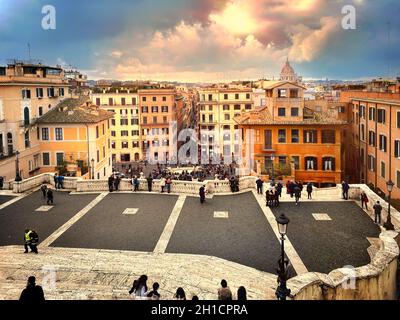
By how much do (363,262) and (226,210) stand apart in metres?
9.69

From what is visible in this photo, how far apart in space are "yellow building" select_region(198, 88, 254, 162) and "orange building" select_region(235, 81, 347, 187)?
127 feet

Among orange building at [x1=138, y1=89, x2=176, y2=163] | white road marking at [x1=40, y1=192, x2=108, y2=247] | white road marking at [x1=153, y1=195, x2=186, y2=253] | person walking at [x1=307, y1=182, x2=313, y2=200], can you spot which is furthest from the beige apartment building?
orange building at [x1=138, y1=89, x2=176, y2=163]

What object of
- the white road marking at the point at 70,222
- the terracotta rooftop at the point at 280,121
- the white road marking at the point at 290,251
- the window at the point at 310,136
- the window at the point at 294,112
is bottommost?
the white road marking at the point at 290,251

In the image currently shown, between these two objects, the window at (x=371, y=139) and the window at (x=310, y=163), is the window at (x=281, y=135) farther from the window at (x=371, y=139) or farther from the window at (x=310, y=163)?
the window at (x=371, y=139)

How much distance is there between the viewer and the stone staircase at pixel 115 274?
46.6 ft

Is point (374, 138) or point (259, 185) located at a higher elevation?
point (374, 138)

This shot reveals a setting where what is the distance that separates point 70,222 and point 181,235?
21.6 ft

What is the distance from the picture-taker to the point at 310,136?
47.5 meters

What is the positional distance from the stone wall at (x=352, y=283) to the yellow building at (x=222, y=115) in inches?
2787

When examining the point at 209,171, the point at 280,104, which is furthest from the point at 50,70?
the point at 280,104

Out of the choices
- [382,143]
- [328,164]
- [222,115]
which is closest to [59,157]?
[328,164]

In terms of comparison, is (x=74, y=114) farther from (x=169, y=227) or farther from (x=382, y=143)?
(x=382, y=143)

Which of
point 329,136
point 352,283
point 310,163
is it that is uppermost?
point 329,136

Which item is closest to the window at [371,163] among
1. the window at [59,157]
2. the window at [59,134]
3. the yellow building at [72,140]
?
the yellow building at [72,140]
